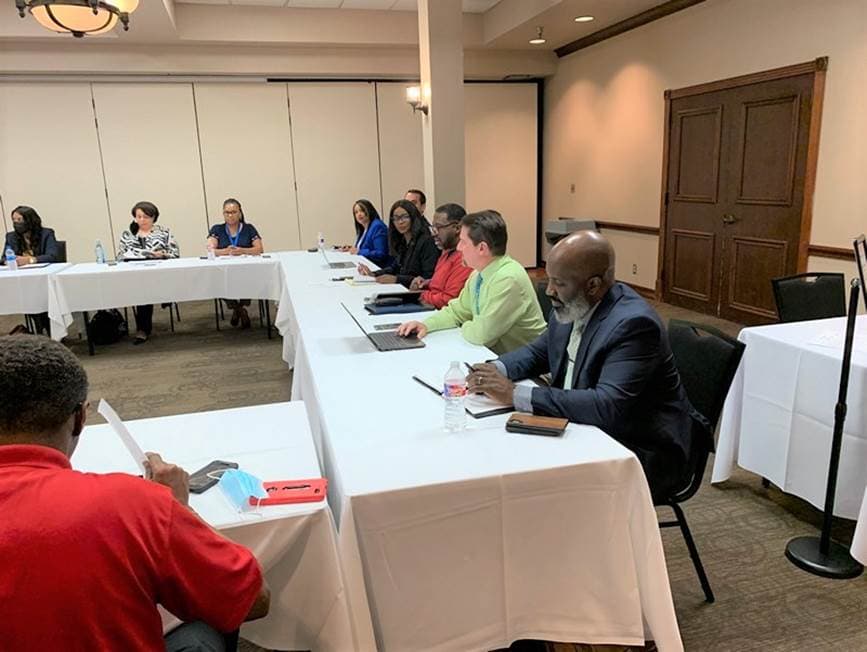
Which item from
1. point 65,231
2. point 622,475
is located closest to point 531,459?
point 622,475

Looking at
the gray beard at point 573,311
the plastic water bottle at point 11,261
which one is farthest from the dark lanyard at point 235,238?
the gray beard at point 573,311

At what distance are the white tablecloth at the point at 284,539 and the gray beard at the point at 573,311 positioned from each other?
0.83 m

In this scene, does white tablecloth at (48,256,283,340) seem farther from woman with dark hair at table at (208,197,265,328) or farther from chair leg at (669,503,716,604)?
chair leg at (669,503,716,604)

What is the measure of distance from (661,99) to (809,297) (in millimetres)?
3747

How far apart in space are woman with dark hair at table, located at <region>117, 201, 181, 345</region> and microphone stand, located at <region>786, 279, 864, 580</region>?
16.8 ft

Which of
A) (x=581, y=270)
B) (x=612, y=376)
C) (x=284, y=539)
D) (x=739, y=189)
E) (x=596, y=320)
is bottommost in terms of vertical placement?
(x=284, y=539)

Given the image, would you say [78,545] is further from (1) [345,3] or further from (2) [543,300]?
(1) [345,3]

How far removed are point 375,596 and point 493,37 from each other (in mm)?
6818

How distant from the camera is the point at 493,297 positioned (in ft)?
8.22

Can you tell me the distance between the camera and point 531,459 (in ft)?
4.88

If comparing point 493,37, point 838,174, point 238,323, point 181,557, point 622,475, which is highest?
point 493,37

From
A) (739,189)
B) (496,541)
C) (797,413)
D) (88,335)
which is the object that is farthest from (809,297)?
(88,335)

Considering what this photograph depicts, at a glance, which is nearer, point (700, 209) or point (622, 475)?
point (622, 475)

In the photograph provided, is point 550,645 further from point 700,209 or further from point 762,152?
point 700,209
